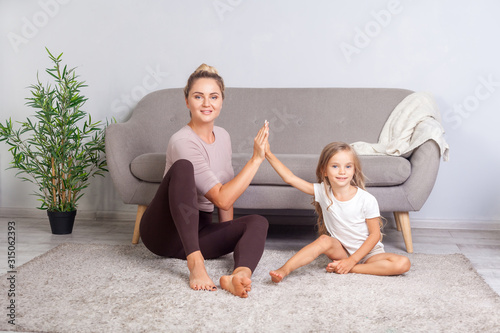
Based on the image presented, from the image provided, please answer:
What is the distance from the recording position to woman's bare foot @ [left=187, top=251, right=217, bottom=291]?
5.47ft

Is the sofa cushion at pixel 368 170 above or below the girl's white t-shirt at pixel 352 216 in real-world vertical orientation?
above

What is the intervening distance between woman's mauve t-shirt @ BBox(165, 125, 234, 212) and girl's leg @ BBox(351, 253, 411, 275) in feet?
2.08

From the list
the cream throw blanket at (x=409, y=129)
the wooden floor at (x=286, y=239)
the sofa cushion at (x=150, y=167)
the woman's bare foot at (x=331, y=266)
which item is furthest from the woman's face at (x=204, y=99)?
the cream throw blanket at (x=409, y=129)

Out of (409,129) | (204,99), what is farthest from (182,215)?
(409,129)

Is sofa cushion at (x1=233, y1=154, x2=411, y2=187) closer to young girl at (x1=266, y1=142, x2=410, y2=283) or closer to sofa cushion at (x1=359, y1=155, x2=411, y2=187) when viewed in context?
sofa cushion at (x1=359, y1=155, x2=411, y2=187)

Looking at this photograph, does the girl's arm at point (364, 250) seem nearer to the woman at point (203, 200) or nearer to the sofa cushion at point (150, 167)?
the woman at point (203, 200)

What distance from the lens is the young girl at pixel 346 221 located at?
6.29ft

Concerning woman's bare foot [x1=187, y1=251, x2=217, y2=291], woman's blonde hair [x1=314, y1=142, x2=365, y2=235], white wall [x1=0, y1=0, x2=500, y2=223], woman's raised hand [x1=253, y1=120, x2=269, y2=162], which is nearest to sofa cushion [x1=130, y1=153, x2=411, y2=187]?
woman's blonde hair [x1=314, y1=142, x2=365, y2=235]

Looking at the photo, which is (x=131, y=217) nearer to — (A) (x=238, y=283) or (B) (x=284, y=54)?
(B) (x=284, y=54)

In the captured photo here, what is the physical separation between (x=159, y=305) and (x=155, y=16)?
223 centimetres

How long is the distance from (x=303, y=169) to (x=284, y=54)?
1.08 metres

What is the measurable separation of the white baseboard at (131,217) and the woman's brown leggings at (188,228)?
1285 millimetres

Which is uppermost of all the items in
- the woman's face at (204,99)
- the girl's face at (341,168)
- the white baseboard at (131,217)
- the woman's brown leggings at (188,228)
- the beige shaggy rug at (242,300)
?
the woman's face at (204,99)

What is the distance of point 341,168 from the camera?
1988 millimetres
